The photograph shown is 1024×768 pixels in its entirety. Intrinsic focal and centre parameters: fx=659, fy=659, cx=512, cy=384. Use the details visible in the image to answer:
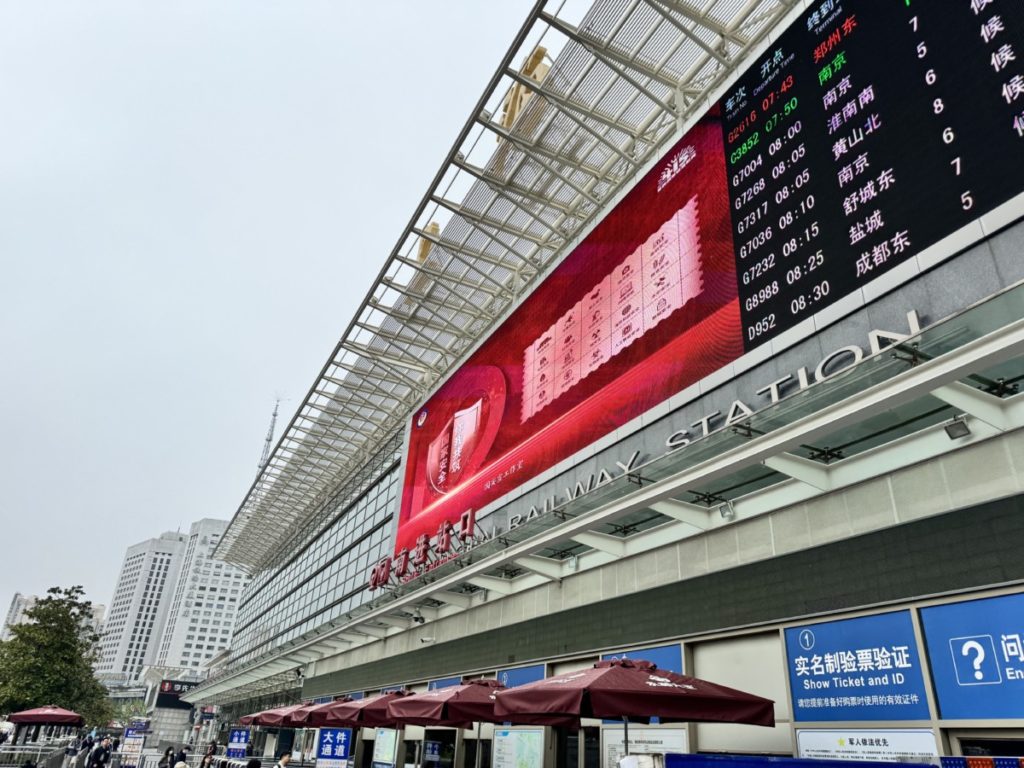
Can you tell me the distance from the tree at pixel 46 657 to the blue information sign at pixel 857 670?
3600 centimetres

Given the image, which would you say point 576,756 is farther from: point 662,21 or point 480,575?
point 662,21

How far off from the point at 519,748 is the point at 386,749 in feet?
15.1

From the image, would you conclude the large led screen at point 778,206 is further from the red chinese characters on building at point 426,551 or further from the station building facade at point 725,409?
the red chinese characters on building at point 426,551

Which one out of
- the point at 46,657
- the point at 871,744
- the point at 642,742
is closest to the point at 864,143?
the point at 871,744

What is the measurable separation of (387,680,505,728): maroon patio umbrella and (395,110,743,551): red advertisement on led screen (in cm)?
548

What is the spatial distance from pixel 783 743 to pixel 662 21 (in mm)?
13290

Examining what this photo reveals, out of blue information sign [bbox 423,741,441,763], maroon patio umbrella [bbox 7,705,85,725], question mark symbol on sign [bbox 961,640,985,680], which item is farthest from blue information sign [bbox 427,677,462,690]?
maroon patio umbrella [bbox 7,705,85,725]

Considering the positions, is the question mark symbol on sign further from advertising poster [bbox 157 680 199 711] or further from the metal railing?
advertising poster [bbox 157 680 199 711]

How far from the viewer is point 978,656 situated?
245 inches

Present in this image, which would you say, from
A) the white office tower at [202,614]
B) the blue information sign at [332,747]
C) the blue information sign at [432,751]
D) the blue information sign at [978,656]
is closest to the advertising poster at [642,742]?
the blue information sign at [978,656]

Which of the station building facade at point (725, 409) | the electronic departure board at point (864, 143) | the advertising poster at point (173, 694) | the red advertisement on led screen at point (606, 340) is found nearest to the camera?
the station building facade at point (725, 409)

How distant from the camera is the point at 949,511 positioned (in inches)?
270

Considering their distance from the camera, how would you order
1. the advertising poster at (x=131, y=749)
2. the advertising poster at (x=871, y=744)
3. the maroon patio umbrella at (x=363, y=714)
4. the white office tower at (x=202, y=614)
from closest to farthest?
the advertising poster at (x=871, y=744) → the maroon patio umbrella at (x=363, y=714) → the advertising poster at (x=131, y=749) → the white office tower at (x=202, y=614)

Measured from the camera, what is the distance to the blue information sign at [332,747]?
12.5 meters
